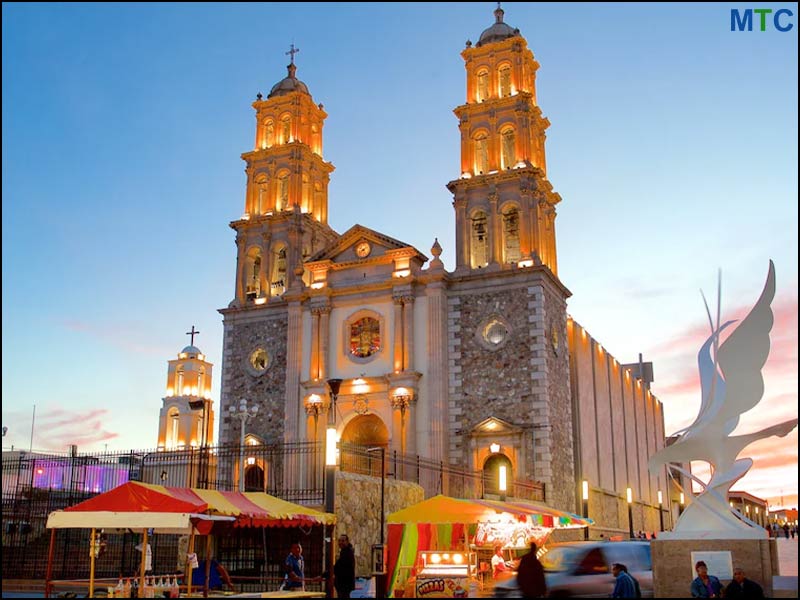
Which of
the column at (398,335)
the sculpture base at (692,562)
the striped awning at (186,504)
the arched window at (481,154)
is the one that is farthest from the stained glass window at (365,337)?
the sculpture base at (692,562)

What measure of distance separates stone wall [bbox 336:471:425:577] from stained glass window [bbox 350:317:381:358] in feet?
42.2

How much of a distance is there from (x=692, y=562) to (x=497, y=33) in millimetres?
31856

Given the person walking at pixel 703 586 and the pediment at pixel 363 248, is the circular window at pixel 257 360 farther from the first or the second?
the person walking at pixel 703 586

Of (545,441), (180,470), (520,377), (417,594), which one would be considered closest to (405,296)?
(520,377)

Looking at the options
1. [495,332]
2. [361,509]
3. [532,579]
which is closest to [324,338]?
[495,332]

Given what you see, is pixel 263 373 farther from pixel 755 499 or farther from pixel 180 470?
pixel 755 499

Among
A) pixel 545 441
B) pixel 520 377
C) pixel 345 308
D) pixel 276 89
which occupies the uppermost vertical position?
pixel 276 89

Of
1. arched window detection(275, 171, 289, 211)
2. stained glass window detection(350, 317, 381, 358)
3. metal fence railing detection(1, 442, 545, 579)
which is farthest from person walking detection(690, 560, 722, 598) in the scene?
arched window detection(275, 171, 289, 211)

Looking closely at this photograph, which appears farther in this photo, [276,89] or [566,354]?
[276,89]

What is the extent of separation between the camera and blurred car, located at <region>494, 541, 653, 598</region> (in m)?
16.1

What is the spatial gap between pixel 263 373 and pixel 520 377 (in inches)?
479

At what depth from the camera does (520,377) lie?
36.8 m

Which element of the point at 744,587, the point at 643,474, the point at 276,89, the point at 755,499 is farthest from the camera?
the point at 755,499

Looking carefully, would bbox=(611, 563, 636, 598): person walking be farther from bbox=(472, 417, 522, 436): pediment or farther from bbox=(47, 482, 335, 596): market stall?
bbox=(472, 417, 522, 436): pediment
